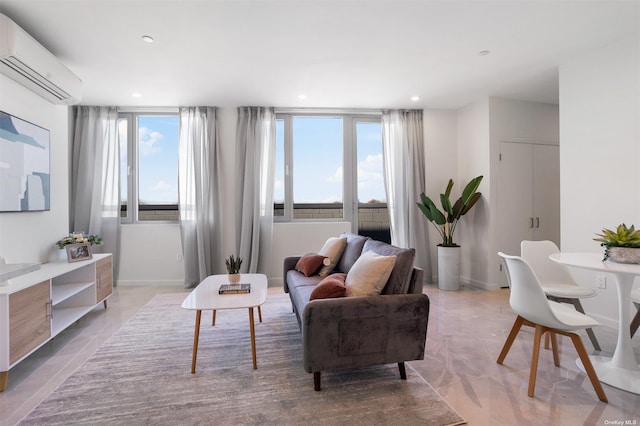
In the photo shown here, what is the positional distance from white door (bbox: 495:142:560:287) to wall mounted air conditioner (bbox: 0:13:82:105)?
5.05 meters

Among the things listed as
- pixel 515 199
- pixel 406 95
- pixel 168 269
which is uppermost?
pixel 406 95

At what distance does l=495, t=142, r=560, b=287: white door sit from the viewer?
13.5ft

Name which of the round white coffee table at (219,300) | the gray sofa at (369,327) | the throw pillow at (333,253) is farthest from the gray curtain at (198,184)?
the gray sofa at (369,327)

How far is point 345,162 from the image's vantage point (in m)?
4.64

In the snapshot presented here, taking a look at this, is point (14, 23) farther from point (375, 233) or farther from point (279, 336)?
point (375, 233)

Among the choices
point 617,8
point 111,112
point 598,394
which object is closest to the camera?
point 598,394

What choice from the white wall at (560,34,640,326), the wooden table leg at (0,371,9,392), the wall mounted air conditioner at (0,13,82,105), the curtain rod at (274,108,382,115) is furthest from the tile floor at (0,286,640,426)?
the curtain rod at (274,108,382,115)

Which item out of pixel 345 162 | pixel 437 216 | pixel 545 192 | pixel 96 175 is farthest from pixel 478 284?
pixel 96 175

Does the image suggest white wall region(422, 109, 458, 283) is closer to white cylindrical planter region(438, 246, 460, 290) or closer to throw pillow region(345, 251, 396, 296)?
white cylindrical planter region(438, 246, 460, 290)

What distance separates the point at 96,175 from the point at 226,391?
386 cm

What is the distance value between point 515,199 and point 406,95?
2.09 metres

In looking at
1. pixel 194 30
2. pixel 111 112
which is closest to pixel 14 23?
pixel 194 30

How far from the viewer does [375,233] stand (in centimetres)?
480

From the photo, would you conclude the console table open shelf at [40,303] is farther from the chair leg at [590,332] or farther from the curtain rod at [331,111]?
the chair leg at [590,332]
